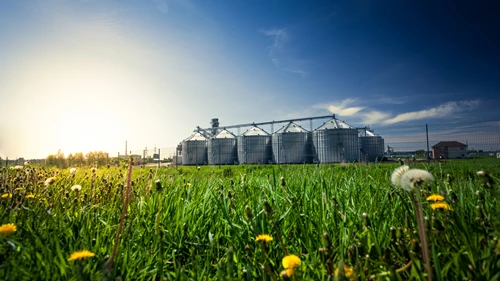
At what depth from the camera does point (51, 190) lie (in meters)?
3.56

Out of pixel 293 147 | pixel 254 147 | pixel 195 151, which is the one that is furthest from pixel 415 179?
pixel 195 151

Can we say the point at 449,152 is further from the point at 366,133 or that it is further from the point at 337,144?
the point at 337,144

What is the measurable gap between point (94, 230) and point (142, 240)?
1.24ft

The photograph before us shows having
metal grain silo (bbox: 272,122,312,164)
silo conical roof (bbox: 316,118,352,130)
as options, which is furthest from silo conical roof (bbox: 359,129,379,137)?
metal grain silo (bbox: 272,122,312,164)

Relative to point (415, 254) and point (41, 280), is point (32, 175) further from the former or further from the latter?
point (415, 254)

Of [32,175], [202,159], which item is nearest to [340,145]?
[202,159]

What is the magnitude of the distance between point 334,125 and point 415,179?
3255 cm

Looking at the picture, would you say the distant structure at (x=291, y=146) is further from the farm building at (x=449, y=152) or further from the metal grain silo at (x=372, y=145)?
the farm building at (x=449, y=152)

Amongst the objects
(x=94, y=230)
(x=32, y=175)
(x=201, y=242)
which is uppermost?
(x=32, y=175)

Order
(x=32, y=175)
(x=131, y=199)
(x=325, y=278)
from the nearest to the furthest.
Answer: (x=325, y=278)
(x=131, y=199)
(x=32, y=175)

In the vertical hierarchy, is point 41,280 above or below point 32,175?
below

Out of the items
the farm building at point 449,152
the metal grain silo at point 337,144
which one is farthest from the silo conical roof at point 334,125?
the farm building at point 449,152

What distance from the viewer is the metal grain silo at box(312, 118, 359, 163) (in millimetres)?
30438

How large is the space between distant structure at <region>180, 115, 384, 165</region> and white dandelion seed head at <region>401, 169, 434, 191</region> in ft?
90.6
